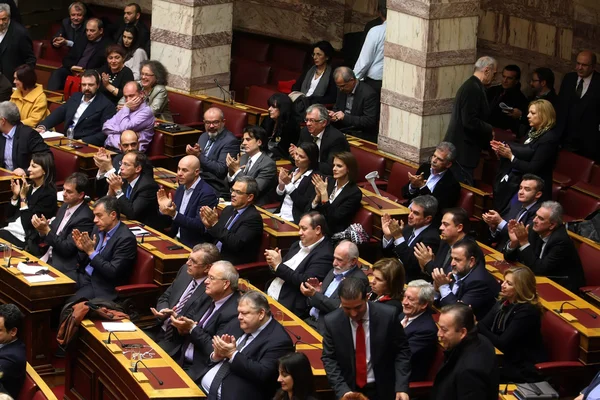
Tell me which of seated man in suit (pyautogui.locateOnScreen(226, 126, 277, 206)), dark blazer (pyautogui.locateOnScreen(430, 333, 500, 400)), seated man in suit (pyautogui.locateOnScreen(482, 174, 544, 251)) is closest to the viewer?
dark blazer (pyautogui.locateOnScreen(430, 333, 500, 400))

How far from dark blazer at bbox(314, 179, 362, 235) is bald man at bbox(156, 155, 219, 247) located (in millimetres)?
932

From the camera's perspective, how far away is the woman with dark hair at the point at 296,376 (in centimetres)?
733

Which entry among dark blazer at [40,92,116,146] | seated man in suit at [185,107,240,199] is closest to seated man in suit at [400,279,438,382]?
seated man in suit at [185,107,240,199]

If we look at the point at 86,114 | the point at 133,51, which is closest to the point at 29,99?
the point at 86,114

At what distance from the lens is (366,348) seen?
7.82m

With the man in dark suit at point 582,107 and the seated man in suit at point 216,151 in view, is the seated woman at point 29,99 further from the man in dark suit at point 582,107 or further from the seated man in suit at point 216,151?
the man in dark suit at point 582,107

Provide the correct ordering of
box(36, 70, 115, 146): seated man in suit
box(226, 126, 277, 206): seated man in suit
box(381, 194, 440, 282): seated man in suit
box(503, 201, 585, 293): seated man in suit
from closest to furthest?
1. box(503, 201, 585, 293): seated man in suit
2. box(381, 194, 440, 282): seated man in suit
3. box(226, 126, 277, 206): seated man in suit
4. box(36, 70, 115, 146): seated man in suit

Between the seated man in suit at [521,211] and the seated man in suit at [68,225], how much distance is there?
10.4ft

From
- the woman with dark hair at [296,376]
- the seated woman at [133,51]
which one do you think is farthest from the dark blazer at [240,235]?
the seated woman at [133,51]

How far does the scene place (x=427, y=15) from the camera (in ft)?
37.8

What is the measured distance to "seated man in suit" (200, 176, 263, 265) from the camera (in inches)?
390

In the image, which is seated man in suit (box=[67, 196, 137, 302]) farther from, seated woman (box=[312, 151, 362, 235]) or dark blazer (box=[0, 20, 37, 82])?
dark blazer (box=[0, 20, 37, 82])

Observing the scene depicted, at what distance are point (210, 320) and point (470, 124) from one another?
3.77 m

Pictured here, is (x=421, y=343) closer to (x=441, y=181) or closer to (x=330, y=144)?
(x=441, y=181)
